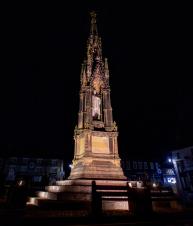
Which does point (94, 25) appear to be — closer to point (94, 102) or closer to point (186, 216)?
point (94, 102)

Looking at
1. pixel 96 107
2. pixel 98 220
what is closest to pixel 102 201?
pixel 98 220

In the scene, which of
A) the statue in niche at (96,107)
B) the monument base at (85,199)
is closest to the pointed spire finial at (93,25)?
the statue in niche at (96,107)

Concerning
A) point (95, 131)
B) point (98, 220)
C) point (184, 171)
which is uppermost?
point (95, 131)

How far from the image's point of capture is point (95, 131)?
1759cm

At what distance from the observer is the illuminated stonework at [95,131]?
1580cm

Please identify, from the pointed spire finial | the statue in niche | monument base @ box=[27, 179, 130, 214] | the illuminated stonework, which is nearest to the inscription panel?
the illuminated stonework

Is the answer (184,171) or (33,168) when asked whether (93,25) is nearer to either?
(33,168)

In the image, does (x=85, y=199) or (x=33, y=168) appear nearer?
(x=85, y=199)

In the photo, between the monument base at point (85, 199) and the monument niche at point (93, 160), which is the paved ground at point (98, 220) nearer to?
the monument niche at point (93, 160)

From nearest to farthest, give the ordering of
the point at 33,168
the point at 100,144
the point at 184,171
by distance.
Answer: the point at 100,144
the point at 184,171
the point at 33,168

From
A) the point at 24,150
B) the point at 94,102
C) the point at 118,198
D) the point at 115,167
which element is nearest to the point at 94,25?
the point at 94,102

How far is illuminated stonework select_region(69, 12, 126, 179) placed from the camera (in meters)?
15.8

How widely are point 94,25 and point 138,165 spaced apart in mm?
33258

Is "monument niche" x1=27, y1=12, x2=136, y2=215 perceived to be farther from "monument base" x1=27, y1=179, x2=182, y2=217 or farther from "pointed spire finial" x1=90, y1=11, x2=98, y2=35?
"pointed spire finial" x1=90, y1=11, x2=98, y2=35
